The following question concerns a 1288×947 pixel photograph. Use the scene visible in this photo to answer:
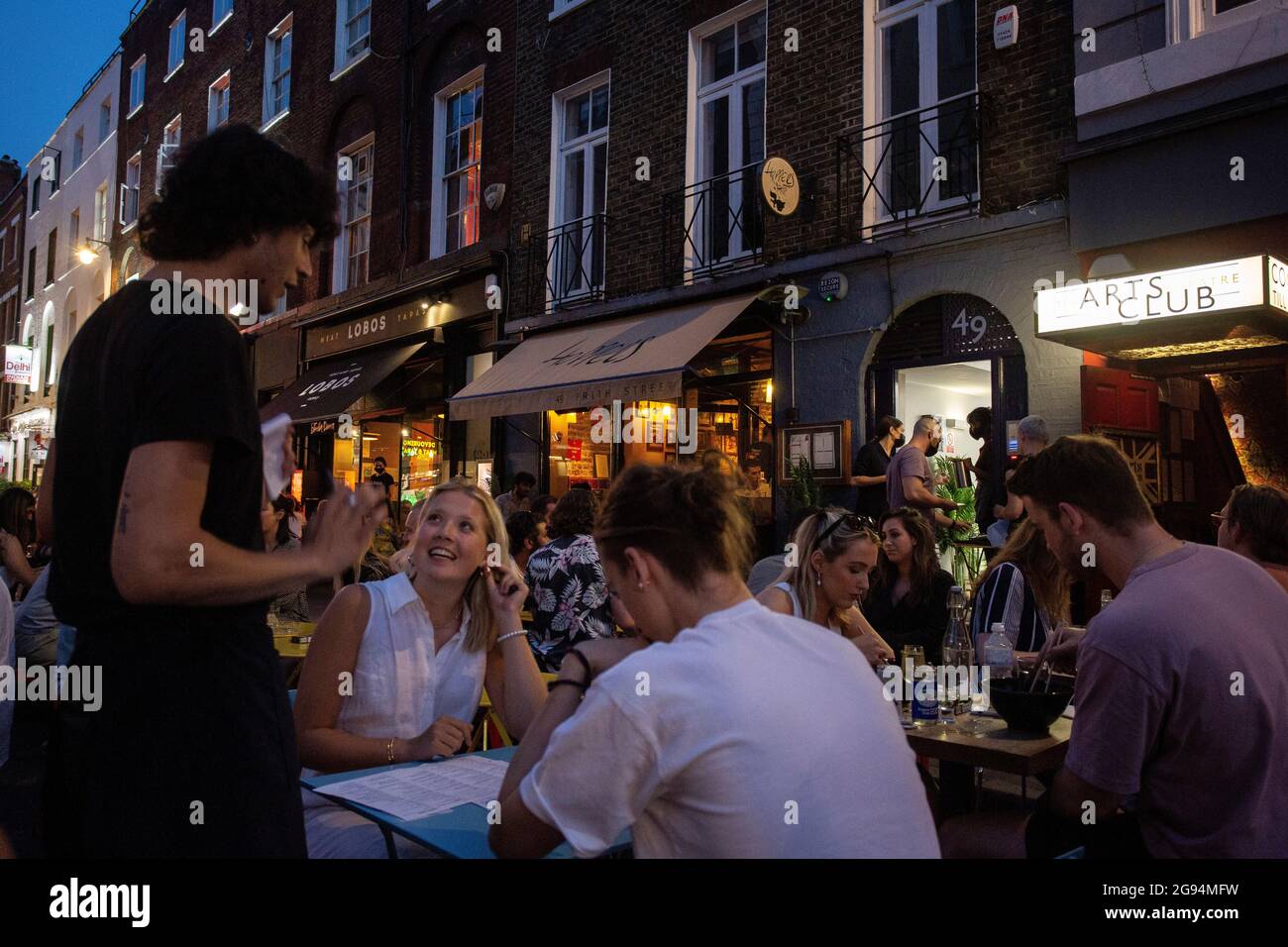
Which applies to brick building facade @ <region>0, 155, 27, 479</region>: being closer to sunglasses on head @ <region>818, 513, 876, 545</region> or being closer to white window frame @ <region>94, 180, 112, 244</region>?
white window frame @ <region>94, 180, 112, 244</region>

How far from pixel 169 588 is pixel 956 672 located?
3.19 m

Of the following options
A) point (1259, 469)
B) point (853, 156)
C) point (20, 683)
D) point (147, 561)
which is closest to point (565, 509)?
point (20, 683)

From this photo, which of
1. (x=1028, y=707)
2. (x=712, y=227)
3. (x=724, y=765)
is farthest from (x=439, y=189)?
(x=724, y=765)

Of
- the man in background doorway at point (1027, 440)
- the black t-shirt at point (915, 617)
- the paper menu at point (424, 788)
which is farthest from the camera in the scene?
the man in background doorway at point (1027, 440)

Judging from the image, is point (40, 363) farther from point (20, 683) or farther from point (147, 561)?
point (147, 561)

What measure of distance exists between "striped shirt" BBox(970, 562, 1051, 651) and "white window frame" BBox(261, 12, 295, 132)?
59.1 ft

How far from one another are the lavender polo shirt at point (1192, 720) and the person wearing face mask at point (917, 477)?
5740 millimetres

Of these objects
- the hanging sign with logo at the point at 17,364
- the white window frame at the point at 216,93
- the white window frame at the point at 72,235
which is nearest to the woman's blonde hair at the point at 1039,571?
the white window frame at the point at 216,93

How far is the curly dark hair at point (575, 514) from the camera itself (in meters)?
5.72

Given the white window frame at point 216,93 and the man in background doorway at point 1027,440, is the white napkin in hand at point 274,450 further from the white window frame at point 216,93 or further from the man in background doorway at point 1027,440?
the white window frame at point 216,93

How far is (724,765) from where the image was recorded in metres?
1.44

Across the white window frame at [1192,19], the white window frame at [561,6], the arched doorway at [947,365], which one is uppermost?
the white window frame at [561,6]

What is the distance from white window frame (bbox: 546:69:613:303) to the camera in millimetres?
12047

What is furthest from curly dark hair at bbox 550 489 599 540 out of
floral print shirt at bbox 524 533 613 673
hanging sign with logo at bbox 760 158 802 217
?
hanging sign with logo at bbox 760 158 802 217
